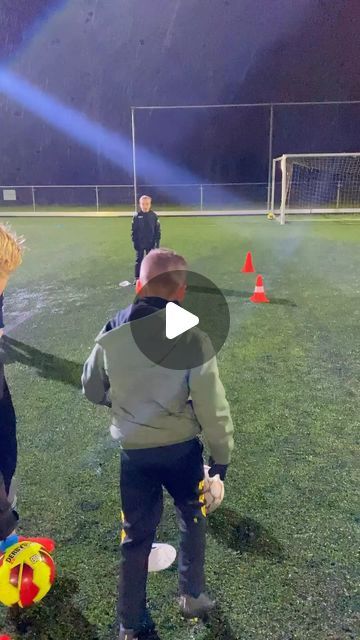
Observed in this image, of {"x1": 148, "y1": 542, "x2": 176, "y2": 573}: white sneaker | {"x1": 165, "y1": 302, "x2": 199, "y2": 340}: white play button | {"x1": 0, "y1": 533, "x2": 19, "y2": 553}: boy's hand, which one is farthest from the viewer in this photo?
{"x1": 148, "y1": 542, "x2": 176, "y2": 573}: white sneaker

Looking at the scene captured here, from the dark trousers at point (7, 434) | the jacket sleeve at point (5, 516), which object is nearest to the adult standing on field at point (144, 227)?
the dark trousers at point (7, 434)

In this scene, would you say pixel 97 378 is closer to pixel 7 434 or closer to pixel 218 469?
pixel 7 434

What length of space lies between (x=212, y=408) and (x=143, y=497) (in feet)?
1.78

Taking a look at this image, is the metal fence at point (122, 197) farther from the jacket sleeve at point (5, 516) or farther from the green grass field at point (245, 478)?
the jacket sleeve at point (5, 516)

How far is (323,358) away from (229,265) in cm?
671

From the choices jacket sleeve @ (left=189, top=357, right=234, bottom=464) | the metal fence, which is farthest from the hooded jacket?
the metal fence

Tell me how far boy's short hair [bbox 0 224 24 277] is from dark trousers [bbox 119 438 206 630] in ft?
3.36

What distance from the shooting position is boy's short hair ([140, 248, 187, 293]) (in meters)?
2.31

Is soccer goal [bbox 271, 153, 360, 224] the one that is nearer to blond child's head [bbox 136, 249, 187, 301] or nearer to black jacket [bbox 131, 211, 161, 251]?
black jacket [bbox 131, 211, 161, 251]

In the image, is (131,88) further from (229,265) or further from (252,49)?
(229,265)

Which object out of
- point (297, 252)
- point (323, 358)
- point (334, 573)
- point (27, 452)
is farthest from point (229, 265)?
point (334, 573)

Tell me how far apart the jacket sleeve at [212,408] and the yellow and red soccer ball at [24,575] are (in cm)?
111

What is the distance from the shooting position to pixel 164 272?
7.59ft

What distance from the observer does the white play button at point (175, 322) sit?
7.38ft
